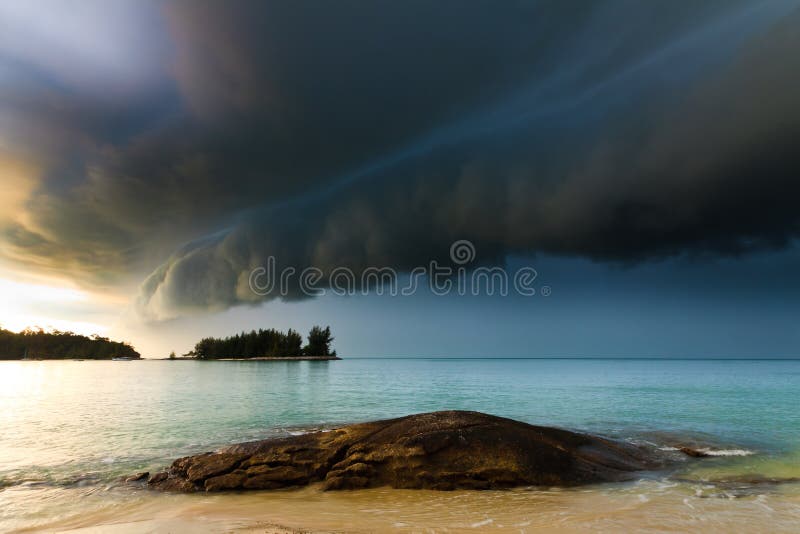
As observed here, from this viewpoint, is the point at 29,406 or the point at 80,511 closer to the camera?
the point at 80,511

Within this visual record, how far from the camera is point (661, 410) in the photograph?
99.5ft

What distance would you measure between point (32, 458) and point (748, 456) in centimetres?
2658

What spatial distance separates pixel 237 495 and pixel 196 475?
174 centimetres

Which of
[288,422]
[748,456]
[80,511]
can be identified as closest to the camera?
[80,511]

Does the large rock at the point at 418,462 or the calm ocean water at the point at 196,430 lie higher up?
the large rock at the point at 418,462

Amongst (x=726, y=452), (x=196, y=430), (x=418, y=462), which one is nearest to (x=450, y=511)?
(x=418, y=462)

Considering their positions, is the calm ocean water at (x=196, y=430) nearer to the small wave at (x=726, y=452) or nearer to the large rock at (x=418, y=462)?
the small wave at (x=726, y=452)

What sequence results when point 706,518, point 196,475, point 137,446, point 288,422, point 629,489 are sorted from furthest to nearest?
1. point 288,422
2. point 137,446
3. point 196,475
4. point 629,489
5. point 706,518

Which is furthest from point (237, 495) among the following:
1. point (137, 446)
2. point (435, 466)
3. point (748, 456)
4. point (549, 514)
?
point (748, 456)

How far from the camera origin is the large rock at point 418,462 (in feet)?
37.1

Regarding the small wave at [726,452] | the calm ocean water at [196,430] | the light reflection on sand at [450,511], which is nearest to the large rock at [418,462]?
the light reflection on sand at [450,511]

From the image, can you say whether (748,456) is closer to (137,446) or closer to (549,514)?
(549,514)

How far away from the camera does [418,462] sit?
38.0 ft

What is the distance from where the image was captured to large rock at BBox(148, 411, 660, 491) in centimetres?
1130
